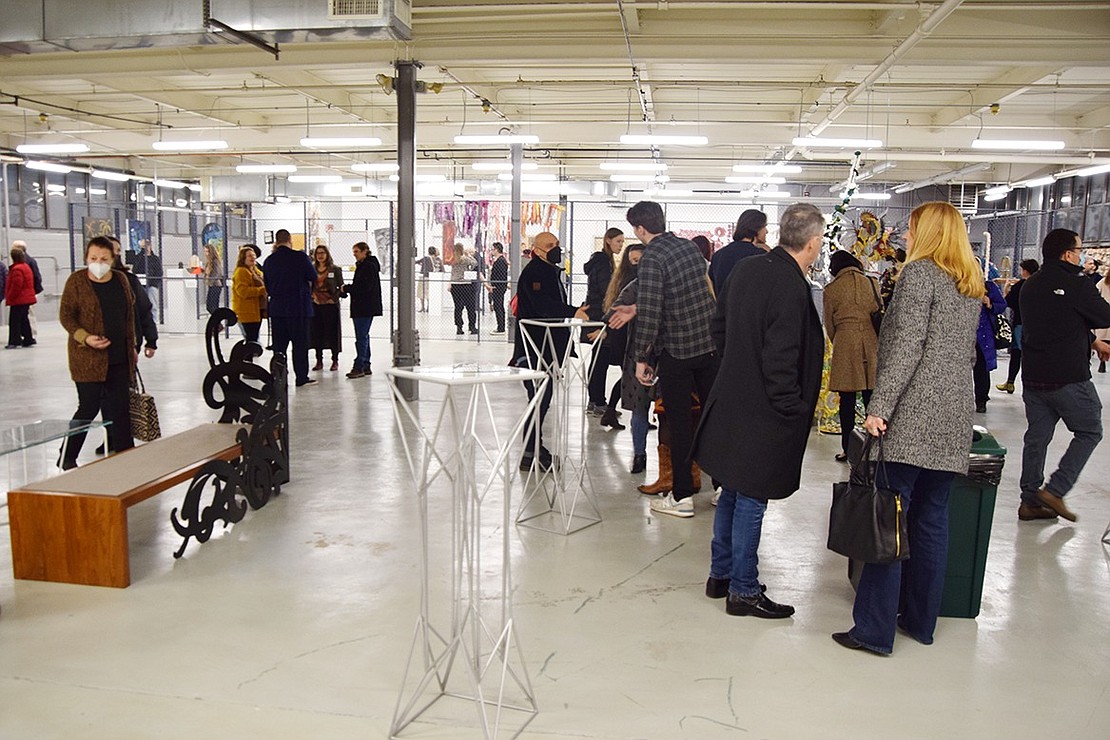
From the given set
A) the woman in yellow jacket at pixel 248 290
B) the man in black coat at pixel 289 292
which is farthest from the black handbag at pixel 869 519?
the woman in yellow jacket at pixel 248 290

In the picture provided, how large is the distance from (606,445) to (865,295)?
81.0 inches

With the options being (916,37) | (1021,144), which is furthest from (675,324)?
(1021,144)

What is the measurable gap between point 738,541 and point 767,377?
24.7 inches

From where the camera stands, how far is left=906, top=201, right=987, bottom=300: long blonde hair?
117 inches

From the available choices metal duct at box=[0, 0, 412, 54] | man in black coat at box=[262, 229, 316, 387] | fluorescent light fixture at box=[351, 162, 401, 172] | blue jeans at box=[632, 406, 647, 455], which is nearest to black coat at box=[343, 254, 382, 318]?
man in black coat at box=[262, 229, 316, 387]

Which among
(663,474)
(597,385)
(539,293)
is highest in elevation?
(539,293)

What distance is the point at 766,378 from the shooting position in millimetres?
3168

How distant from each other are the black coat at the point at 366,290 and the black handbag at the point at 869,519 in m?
7.48

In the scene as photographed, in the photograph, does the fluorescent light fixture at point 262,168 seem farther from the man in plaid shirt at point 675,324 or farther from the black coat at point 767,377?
the black coat at point 767,377

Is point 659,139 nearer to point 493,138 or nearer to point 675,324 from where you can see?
point 493,138

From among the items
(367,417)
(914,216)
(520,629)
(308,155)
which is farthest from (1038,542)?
(308,155)

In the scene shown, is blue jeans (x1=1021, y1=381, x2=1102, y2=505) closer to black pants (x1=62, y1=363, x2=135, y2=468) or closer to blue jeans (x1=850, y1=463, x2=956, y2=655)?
blue jeans (x1=850, y1=463, x2=956, y2=655)

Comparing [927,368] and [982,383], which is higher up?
[927,368]

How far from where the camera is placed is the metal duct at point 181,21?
19.4 ft
